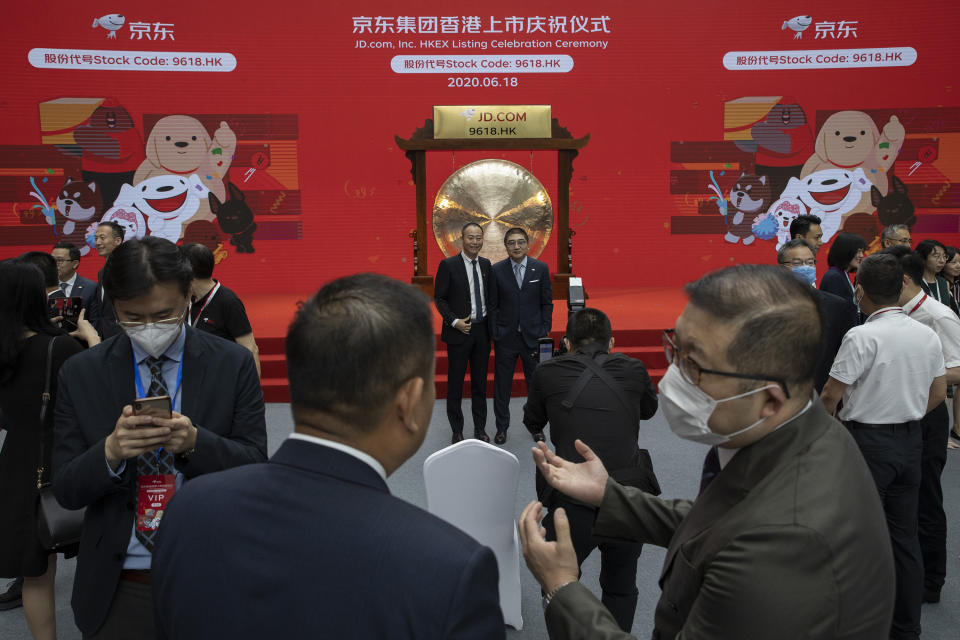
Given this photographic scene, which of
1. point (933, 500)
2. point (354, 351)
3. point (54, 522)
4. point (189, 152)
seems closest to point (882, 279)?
point (933, 500)

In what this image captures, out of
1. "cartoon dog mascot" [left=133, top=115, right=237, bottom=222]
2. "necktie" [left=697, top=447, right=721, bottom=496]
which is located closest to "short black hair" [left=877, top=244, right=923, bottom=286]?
"necktie" [left=697, top=447, right=721, bottom=496]

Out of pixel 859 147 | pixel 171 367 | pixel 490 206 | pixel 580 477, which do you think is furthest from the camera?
pixel 859 147

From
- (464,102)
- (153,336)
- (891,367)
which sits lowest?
(891,367)

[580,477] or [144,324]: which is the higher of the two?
[144,324]

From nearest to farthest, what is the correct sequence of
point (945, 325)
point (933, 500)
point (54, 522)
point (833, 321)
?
point (54, 522)
point (933, 500)
point (945, 325)
point (833, 321)

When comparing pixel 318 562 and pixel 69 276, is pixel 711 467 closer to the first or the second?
pixel 318 562

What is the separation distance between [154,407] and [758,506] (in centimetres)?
113

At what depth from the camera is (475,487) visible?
8.42 ft

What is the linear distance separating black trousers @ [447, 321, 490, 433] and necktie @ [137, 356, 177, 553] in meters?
3.31

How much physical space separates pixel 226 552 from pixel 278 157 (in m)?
8.31

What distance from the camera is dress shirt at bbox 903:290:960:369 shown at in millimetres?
3027

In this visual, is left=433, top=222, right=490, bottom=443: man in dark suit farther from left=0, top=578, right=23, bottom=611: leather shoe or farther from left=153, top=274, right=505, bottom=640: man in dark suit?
left=153, top=274, right=505, bottom=640: man in dark suit

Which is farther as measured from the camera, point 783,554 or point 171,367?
point 171,367

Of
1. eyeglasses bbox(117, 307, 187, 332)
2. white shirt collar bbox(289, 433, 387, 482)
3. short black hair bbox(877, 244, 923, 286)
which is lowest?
white shirt collar bbox(289, 433, 387, 482)
